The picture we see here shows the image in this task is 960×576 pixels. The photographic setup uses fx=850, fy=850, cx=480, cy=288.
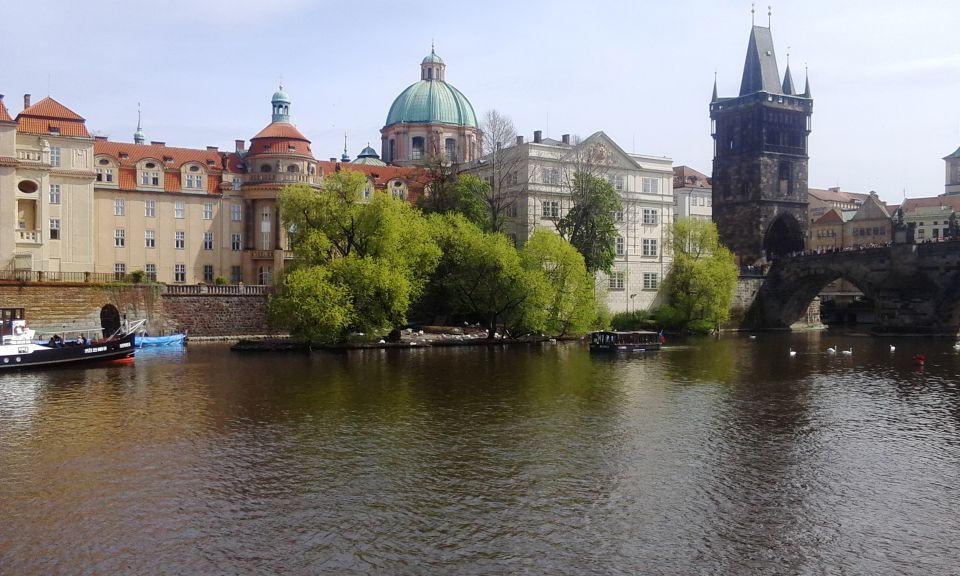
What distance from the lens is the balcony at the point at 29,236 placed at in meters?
62.2

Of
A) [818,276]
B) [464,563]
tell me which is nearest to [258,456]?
[464,563]

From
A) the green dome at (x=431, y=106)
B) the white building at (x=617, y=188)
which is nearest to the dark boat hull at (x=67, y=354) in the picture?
the white building at (x=617, y=188)

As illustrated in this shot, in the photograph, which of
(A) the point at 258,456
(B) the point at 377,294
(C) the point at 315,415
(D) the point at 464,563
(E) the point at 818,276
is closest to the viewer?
(D) the point at 464,563

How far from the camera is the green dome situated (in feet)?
342

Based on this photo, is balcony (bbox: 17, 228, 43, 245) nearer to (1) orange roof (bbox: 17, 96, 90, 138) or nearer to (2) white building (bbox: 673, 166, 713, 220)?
(1) orange roof (bbox: 17, 96, 90, 138)

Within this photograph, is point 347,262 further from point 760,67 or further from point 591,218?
point 760,67

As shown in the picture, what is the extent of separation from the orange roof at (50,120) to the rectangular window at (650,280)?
51.2 metres

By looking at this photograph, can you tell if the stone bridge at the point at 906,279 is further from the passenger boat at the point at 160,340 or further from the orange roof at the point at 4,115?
the orange roof at the point at 4,115

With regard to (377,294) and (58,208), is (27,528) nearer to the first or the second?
(377,294)

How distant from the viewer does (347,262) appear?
55250 mm

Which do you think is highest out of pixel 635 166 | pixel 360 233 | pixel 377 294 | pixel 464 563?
pixel 635 166

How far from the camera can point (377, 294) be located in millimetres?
55594

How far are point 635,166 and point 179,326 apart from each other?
44916 millimetres

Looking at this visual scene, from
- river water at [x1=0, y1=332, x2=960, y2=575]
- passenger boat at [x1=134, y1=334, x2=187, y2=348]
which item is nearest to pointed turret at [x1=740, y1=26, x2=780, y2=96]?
river water at [x1=0, y1=332, x2=960, y2=575]
